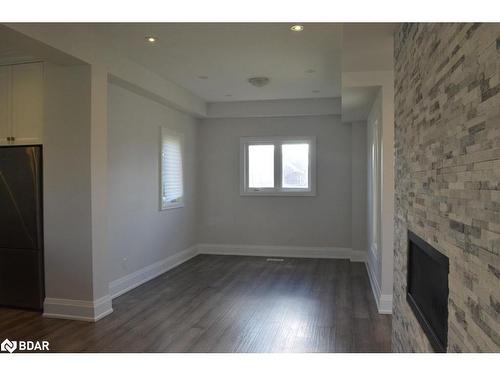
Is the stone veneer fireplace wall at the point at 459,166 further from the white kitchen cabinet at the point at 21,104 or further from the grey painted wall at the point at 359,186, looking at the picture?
the grey painted wall at the point at 359,186

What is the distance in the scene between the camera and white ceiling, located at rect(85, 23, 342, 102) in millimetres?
3584

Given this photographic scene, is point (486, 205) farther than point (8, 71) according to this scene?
No

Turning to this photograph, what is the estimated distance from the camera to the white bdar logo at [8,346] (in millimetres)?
3137

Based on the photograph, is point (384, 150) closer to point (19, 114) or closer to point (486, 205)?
point (486, 205)

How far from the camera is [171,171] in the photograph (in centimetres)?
611

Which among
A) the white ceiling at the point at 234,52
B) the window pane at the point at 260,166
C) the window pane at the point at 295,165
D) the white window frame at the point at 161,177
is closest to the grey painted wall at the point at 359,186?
the window pane at the point at 295,165

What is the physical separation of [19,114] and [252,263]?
3.92 m

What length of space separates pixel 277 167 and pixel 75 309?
420 cm

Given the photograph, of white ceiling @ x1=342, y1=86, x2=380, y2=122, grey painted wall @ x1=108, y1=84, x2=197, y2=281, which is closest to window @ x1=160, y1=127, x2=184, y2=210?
grey painted wall @ x1=108, y1=84, x2=197, y2=281

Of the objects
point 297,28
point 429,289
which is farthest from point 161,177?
point 429,289

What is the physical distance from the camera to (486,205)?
4.03 feet

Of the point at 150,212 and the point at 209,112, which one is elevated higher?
the point at 209,112

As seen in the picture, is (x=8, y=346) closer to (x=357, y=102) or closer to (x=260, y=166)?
(x=357, y=102)
